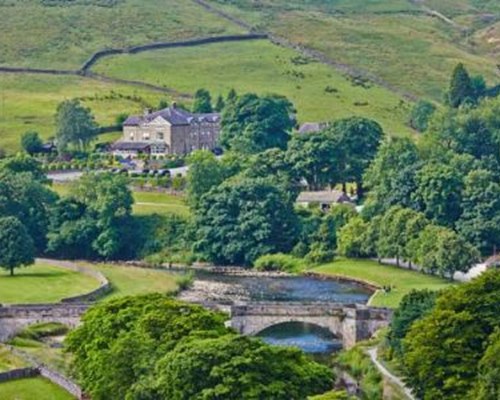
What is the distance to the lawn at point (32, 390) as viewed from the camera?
93500 mm

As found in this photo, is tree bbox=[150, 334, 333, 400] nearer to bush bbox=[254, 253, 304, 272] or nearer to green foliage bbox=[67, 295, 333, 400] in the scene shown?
green foliage bbox=[67, 295, 333, 400]

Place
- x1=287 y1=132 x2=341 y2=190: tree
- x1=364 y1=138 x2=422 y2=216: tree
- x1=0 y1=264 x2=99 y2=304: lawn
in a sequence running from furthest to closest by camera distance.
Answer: x1=287 y1=132 x2=341 y2=190: tree < x1=364 y1=138 x2=422 y2=216: tree < x1=0 y1=264 x2=99 y2=304: lawn

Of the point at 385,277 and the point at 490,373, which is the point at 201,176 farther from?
the point at 490,373

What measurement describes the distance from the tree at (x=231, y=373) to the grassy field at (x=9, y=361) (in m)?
18.9

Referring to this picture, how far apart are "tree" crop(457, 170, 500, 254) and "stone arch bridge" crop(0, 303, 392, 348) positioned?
40.9 metres

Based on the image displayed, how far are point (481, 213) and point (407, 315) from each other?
59.3 meters

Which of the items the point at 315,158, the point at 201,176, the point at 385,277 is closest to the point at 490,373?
the point at 385,277

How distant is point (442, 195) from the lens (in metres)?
165

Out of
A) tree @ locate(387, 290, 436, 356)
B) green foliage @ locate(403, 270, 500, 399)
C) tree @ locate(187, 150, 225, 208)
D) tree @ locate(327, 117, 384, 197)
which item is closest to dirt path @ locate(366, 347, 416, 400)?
tree @ locate(387, 290, 436, 356)

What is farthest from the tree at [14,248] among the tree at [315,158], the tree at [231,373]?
the tree at [231,373]

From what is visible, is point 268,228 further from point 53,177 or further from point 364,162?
point 53,177

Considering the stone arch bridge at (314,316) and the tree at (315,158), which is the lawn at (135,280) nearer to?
the stone arch bridge at (314,316)

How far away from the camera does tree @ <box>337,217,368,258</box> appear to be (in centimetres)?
15988

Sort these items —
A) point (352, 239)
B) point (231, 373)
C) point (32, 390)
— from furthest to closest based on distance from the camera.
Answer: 1. point (352, 239)
2. point (32, 390)
3. point (231, 373)
